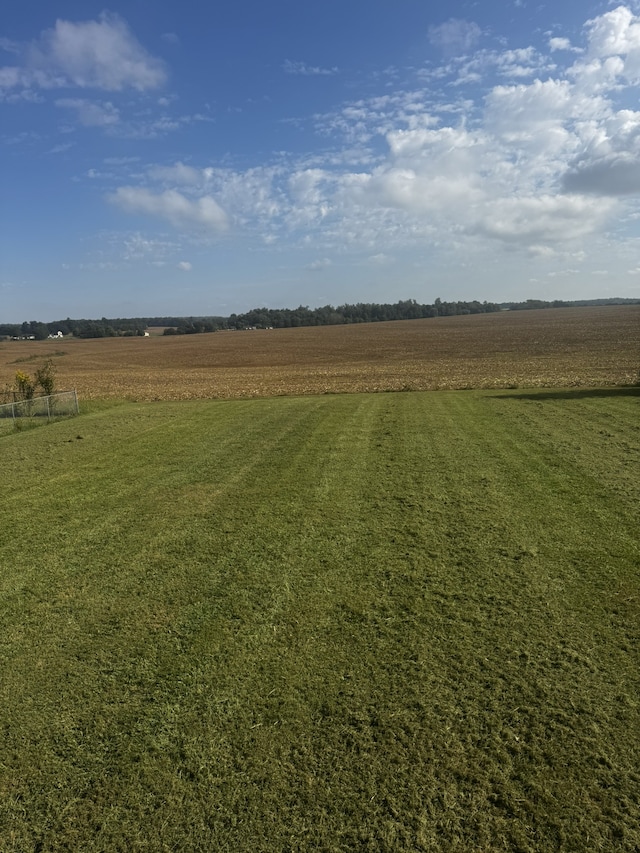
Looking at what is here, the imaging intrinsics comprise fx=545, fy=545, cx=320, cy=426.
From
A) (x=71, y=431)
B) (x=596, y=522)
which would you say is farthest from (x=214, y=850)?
(x=71, y=431)

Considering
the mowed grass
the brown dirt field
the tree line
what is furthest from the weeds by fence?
the tree line

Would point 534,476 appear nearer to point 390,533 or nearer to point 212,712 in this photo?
point 390,533

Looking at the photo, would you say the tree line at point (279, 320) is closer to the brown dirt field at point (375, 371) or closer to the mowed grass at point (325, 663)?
the brown dirt field at point (375, 371)

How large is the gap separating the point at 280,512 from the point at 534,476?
4.36 m

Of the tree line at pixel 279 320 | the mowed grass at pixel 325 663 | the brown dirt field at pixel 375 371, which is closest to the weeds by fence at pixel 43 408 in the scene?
the brown dirt field at pixel 375 371

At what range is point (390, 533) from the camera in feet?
22.7

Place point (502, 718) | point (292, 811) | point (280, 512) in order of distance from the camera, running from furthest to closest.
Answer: point (280, 512), point (502, 718), point (292, 811)

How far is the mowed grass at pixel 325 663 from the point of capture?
3.05 metres

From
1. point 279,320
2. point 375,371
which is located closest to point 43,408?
point 375,371

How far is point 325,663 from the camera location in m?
4.34

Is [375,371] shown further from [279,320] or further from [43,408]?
[279,320]

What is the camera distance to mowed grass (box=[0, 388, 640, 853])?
3.05 m

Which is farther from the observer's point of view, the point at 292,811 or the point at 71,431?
the point at 71,431

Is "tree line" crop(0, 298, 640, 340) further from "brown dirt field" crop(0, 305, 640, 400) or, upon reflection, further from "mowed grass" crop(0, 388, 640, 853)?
"mowed grass" crop(0, 388, 640, 853)
